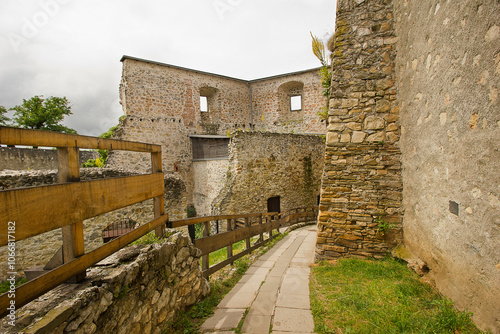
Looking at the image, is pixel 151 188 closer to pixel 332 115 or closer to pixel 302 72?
pixel 332 115

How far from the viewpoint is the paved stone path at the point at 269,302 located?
2418 mm

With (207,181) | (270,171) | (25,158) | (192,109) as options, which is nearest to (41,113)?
(25,158)

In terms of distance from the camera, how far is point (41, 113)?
20.1 meters

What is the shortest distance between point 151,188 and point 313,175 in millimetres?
A: 11259

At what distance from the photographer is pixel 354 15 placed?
4.15m

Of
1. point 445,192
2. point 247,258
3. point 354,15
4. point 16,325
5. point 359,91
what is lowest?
point 247,258

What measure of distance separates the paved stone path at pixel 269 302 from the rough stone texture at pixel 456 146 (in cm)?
153

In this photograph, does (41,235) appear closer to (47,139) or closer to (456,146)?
(47,139)

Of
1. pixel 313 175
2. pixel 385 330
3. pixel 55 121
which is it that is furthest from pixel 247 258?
pixel 55 121

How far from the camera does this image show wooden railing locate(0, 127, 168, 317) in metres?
1.18

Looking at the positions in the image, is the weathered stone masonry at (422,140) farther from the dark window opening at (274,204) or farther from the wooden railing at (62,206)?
the dark window opening at (274,204)

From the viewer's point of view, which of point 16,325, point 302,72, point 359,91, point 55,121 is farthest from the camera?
point 55,121

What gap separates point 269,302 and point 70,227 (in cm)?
226

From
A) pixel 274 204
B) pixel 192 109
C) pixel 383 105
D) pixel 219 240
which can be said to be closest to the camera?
pixel 219 240
